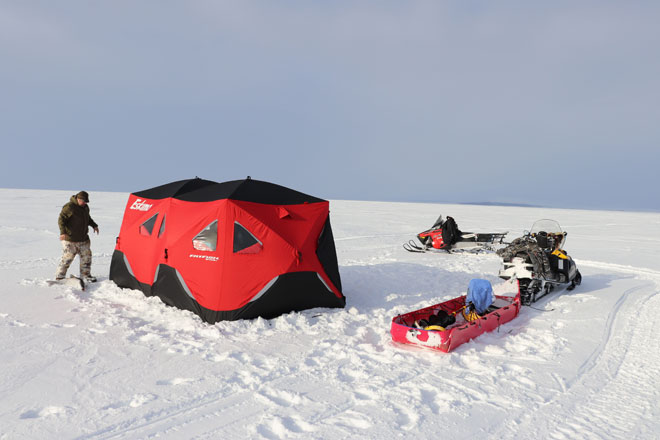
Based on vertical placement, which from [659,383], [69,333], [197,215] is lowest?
[69,333]

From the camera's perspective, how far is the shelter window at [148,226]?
735 centimetres

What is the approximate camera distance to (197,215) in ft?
21.3

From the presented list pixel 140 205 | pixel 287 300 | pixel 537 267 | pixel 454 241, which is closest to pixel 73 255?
pixel 140 205

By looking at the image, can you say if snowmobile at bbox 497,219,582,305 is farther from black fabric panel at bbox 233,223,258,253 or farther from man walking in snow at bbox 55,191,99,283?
man walking in snow at bbox 55,191,99,283

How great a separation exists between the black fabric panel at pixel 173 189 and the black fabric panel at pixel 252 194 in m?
0.41

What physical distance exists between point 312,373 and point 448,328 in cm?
215

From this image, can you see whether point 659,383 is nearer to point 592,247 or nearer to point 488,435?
point 488,435

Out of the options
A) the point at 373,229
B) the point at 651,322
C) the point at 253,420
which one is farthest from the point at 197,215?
the point at 373,229

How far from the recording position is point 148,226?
7.42 m

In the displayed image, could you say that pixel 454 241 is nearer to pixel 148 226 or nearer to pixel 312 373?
pixel 148 226

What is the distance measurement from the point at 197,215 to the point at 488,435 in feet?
16.2

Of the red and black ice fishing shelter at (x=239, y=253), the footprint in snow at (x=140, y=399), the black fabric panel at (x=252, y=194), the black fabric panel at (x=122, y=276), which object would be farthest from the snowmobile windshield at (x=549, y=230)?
the footprint in snow at (x=140, y=399)

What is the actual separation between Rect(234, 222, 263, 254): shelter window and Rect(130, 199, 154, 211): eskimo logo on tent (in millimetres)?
2364

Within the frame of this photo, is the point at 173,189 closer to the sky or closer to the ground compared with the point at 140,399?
closer to the sky
